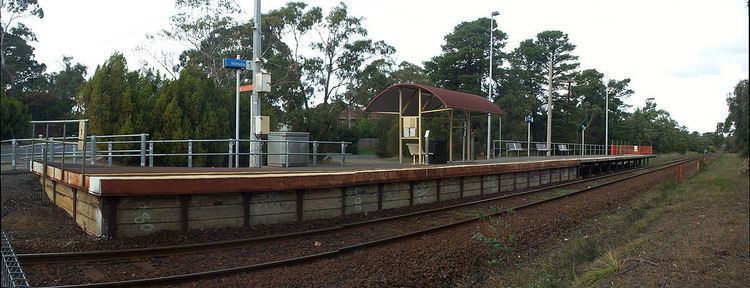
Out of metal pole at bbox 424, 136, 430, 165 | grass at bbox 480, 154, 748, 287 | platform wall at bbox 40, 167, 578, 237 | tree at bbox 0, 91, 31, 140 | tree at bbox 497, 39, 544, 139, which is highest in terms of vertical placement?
tree at bbox 497, 39, 544, 139

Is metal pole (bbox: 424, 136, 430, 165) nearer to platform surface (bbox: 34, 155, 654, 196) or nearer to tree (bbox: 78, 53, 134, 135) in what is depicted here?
platform surface (bbox: 34, 155, 654, 196)

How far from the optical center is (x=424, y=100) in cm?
2031

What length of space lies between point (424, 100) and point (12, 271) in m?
15.7

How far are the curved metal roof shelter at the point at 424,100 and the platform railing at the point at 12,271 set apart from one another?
1363 centimetres

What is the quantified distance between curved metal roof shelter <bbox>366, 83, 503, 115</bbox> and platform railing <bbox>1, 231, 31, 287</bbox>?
13628mm

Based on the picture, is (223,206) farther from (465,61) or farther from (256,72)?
(465,61)

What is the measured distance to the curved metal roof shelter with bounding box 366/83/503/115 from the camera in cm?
1892

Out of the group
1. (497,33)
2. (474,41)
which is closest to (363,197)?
(474,41)

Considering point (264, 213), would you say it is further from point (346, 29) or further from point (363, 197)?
point (346, 29)

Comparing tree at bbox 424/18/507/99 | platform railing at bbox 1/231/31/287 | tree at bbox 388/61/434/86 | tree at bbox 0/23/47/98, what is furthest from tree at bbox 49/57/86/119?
platform railing at bbox 1/231/31/287

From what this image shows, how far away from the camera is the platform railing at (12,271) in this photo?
531 centimetres

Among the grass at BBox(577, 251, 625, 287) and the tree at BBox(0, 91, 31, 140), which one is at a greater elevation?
the tree at BBox(0, 91, 31, 140)

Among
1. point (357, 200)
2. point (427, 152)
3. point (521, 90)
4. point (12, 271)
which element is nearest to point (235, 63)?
point (357, 200)

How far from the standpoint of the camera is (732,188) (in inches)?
716
